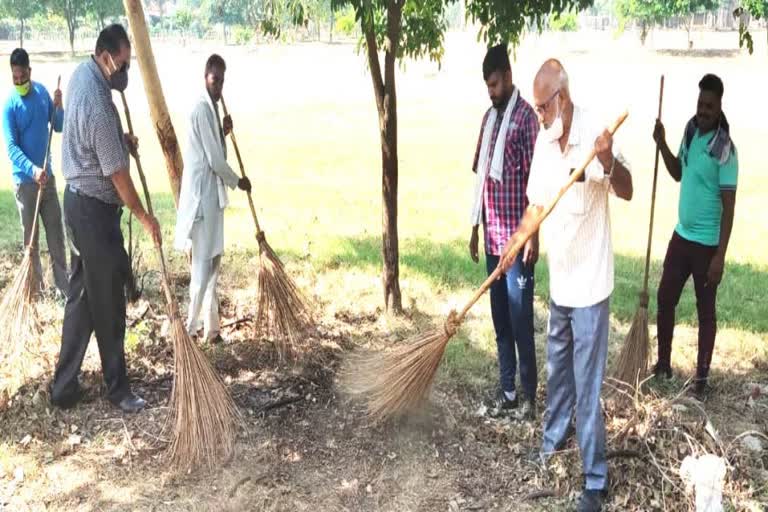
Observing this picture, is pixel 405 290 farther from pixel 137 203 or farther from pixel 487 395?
pixel 137 203

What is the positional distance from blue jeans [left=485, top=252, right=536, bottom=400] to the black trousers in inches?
79.1

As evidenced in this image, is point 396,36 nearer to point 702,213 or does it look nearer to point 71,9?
point 702,213

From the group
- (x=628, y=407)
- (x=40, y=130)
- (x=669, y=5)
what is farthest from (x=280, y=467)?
(x=669, y=5)

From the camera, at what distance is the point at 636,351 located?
412 cm

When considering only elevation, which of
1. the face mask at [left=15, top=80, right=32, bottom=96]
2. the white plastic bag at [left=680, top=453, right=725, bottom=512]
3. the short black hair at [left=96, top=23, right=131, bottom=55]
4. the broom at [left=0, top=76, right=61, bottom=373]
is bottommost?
the white plastic bag at [left=680, top=453, right=725, bottom=512]

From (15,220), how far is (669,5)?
39.0 m

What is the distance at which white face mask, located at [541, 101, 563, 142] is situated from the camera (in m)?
2.92

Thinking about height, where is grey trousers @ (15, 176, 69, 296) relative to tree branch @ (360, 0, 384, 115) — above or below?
below

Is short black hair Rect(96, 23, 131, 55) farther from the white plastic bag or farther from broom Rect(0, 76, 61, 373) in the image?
the white plastic bag

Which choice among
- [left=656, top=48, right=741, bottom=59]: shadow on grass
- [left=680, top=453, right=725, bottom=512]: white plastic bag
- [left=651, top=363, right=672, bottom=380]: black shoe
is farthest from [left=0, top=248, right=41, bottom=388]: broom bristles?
[left=656, top=48, right=741, bottom=59]: shadow on grass

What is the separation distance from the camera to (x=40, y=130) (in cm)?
554

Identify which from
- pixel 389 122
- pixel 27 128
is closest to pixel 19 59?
pixel 27 128

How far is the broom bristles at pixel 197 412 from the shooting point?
357cm

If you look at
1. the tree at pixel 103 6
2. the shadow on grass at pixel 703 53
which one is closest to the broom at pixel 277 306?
the shadow on grass at pixel 703 53
